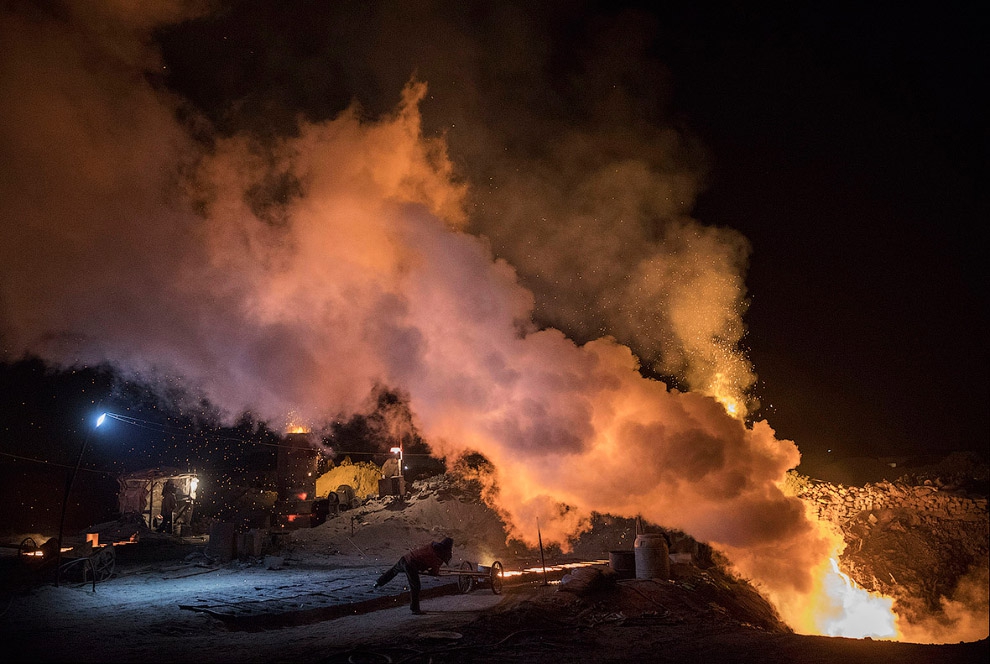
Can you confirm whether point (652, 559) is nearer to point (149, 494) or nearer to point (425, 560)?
point (425, 560)

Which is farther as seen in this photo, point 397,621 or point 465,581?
point 465,581

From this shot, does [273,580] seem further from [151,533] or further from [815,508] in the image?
[815,508]

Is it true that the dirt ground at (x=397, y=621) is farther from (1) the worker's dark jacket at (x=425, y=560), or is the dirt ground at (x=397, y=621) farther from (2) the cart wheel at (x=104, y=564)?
(1) the worker's dark jacket at (x=425, y=560)

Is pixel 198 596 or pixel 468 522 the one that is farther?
pixel 468 522

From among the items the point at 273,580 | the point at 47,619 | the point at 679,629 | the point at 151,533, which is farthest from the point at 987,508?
the point at 151,533

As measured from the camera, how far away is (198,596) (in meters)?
A: 12.7

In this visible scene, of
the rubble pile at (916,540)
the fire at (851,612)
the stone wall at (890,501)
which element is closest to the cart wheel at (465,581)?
the fire at (851,612)

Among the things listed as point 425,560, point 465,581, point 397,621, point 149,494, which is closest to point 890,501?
point 465,581

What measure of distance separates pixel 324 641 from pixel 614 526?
15.5 metres

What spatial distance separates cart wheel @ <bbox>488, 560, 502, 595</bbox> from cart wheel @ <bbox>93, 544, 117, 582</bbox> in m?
10.6

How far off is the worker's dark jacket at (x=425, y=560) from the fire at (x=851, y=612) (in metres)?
14.0

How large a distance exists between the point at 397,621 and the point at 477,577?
4318mm

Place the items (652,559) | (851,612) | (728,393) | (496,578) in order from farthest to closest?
1. (728,393)
2. (851,612)
3. (652,559)
4. (496,578)

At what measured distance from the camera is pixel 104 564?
50.0 feet
